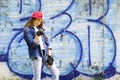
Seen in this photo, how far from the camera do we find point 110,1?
29.3 feet

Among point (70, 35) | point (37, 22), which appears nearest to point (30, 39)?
point (37, 22)

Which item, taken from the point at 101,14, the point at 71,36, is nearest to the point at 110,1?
the point at 101,14

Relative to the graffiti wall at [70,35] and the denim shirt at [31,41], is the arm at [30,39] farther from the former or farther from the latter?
the graffiti wall at [70,35]

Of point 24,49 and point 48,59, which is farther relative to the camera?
point 24,49

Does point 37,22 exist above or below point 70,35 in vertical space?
above

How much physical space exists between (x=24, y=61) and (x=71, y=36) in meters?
1.02

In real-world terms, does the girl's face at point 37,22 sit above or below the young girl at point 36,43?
above

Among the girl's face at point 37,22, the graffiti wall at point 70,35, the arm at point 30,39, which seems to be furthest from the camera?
the graffiti wall at point 70,35

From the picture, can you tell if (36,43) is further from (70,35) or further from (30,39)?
(70,35)

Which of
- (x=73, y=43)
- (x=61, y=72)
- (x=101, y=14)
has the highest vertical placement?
(x=101, y=14)

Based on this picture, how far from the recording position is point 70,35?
29.4 ft

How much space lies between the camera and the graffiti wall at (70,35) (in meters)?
8.90

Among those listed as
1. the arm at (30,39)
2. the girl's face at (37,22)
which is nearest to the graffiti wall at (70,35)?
the girl's face at (37,22)

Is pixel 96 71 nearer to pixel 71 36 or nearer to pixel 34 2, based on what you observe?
pixel 71 36
